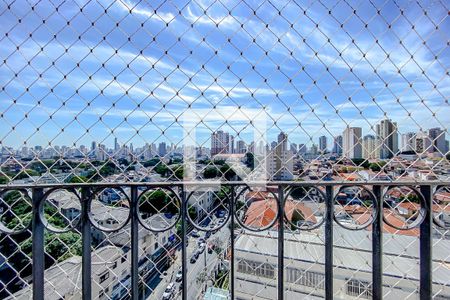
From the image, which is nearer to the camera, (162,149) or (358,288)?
(162,149)

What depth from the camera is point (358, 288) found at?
3.91 ft

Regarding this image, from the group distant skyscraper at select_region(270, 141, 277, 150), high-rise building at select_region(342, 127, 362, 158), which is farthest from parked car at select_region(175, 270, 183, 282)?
high-rise building at select_region(342, 127, 362, 158)

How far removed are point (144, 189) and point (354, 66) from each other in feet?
3.52

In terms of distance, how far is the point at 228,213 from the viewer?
969mm

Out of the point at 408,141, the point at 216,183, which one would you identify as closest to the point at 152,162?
the point at 216,183

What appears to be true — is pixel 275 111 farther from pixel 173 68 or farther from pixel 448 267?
pixel 448 267

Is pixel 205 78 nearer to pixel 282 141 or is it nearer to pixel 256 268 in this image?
pixel 282 141

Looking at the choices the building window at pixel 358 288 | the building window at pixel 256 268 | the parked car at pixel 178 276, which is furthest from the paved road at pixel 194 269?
the building window at pixel 358 288

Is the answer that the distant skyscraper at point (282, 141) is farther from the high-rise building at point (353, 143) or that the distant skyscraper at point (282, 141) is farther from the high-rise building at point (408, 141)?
the high-rise building at point (408, 141)

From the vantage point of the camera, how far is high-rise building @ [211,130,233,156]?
1.03 meters

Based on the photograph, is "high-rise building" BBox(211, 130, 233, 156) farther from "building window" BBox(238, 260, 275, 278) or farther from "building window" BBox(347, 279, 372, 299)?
"building window" BBox(347, 279, 372, 299)

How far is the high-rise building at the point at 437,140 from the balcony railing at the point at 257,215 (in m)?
0.20

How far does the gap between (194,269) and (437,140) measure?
1.28 metres

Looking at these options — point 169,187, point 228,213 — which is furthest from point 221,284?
point 169,187
